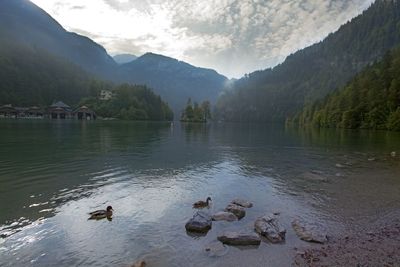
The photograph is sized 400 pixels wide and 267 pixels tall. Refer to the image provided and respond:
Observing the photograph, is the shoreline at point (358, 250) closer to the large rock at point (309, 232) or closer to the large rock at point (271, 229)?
the large rock at point (309, 232)

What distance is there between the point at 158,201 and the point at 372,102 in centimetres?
13971

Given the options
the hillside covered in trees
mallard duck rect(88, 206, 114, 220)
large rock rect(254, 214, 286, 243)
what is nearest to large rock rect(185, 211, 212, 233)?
large rock rect(254, 214, 286, 243)

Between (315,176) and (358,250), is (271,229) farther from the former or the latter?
(315,176)

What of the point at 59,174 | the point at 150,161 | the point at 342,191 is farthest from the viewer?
the point at 150,161

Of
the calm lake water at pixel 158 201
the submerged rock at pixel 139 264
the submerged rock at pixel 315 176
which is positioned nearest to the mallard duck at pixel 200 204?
the calm lake water at pixel 158 201

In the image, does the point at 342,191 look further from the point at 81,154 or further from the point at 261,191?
the point at 81,154

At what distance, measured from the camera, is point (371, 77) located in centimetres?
15062

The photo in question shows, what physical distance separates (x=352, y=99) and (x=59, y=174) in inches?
6025

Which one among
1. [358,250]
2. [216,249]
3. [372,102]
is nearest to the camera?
[358,250]

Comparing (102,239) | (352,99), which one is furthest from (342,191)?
(352,99)

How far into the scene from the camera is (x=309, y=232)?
1678cm

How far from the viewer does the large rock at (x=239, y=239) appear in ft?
51.3

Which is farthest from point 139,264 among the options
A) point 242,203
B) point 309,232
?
point 242,203

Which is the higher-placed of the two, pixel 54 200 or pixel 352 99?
pixel 352 99
